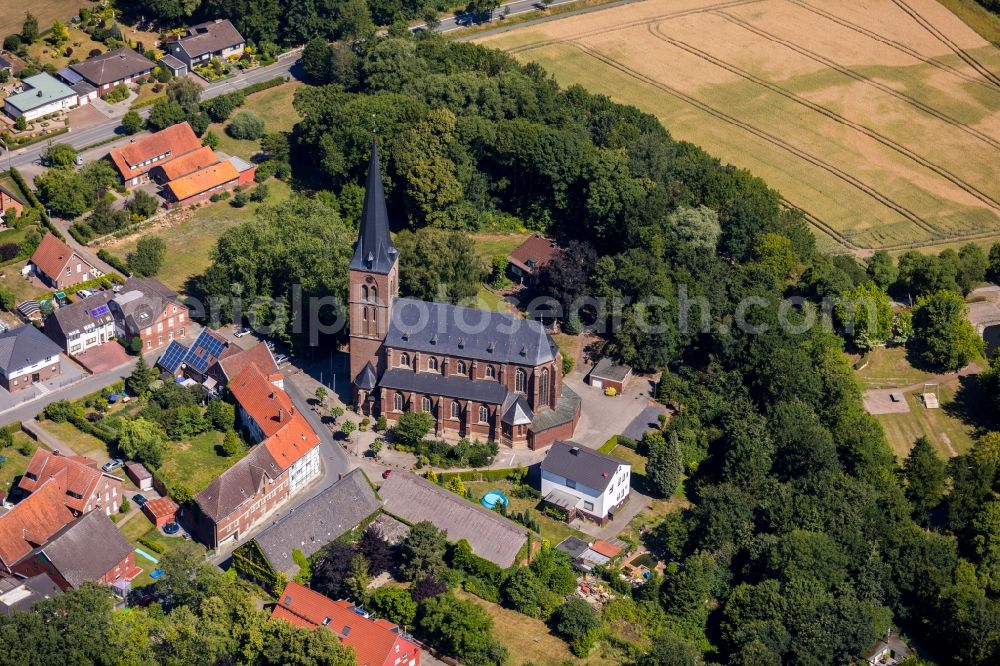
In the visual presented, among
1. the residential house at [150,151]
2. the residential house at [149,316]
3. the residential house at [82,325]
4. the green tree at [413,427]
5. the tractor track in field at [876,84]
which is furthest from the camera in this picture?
the tractor track in field at [876,84]

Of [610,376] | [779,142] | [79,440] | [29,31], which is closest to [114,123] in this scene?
[29,31]

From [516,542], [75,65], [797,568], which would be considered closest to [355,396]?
[516,542]

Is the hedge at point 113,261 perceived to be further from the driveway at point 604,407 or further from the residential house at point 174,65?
the driveway at point 604,407

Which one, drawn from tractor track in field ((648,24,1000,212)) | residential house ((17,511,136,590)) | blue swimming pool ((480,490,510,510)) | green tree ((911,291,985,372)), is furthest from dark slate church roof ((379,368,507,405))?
tractor track in field ((648,24,1000,212))

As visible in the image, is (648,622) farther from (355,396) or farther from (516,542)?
(355,396)

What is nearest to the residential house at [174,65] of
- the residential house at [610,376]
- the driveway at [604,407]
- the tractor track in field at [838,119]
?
the tractor track in field at [838,119]

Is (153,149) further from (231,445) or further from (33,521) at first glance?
(33,521)
